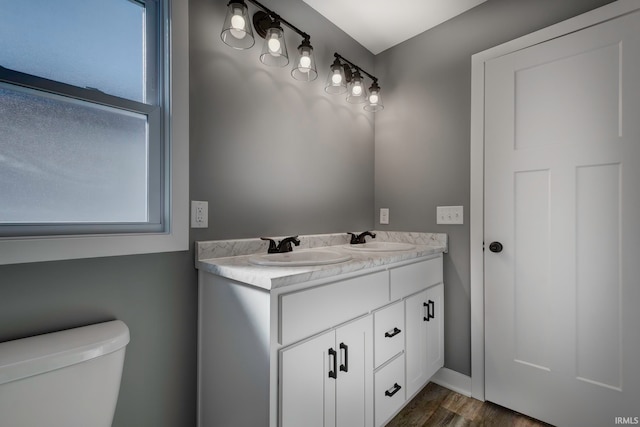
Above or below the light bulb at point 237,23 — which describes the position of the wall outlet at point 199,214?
below

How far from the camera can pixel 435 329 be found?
5.69ft

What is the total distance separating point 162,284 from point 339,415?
865 mm

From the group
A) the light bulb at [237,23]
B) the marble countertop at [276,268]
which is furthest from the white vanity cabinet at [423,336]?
the light bulb at [237,23]

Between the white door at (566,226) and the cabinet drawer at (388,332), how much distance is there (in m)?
0.62

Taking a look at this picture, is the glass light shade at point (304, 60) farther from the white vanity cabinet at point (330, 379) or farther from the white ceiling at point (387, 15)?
the white vanity cabinet at point (330, 379)

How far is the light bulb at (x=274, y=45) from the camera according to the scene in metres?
1.38

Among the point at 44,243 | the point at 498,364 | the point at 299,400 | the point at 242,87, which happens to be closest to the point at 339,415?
the point at 299,400

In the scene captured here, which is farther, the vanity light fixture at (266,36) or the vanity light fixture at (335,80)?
the vanity light fixture at (335,80)

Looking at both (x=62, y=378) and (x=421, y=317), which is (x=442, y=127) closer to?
(x=421, y=317)

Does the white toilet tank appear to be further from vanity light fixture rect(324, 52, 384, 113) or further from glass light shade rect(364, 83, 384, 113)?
glass light shade rect(364, 83, 384, 113)

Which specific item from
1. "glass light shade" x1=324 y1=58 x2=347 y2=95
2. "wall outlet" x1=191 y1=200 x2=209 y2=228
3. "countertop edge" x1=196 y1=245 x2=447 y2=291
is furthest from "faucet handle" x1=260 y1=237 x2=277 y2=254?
"glass light shade" x1=324 y1=58 x2=347 y2=95

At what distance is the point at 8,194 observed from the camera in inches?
35.4

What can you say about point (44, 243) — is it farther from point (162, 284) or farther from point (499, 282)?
point (499, 282)

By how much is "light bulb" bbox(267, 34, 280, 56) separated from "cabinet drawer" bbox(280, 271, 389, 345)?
44.2 inches
